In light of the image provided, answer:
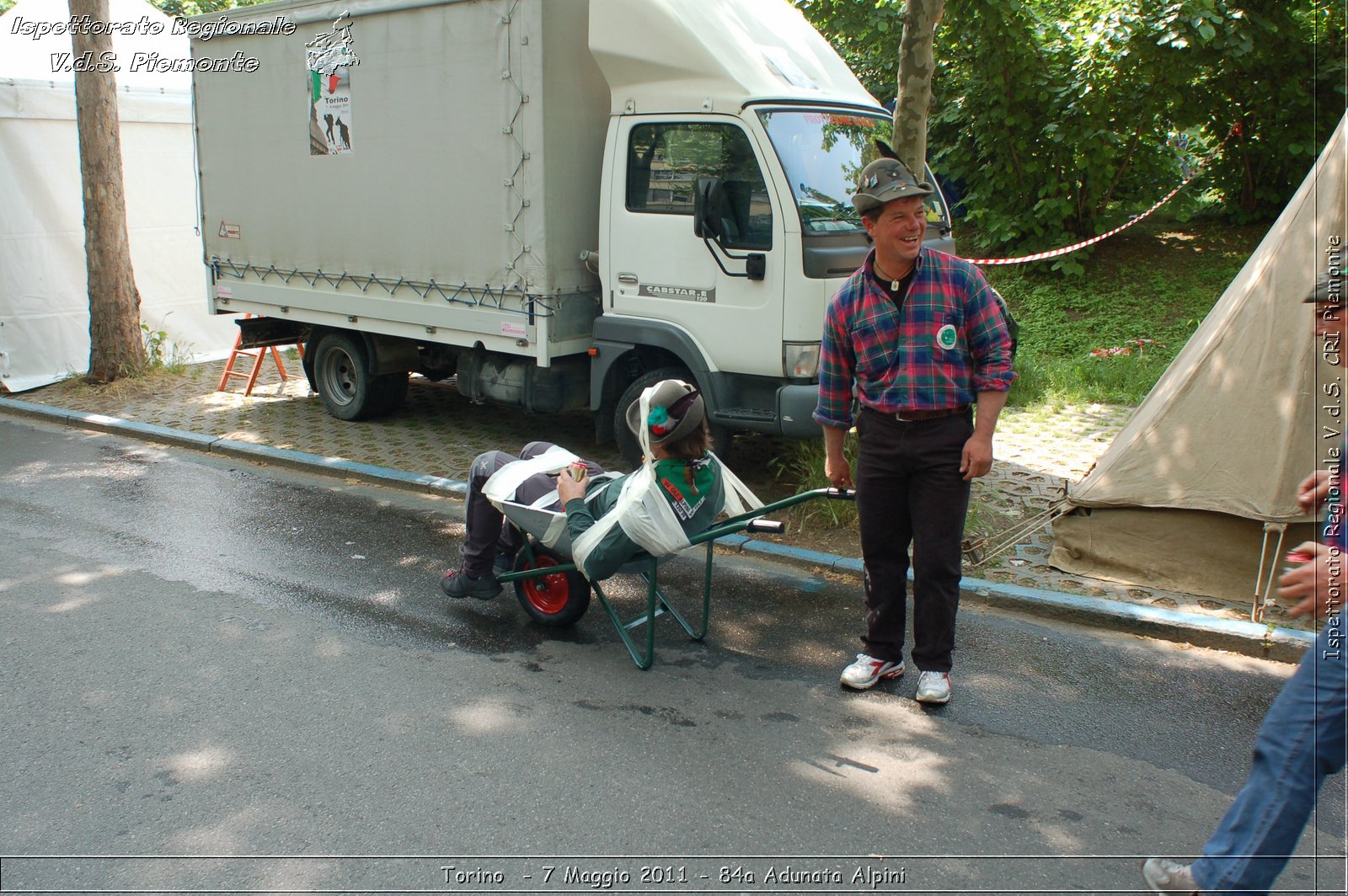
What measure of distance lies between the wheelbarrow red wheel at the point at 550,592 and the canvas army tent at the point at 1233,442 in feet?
8.49

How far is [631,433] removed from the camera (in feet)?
23.3

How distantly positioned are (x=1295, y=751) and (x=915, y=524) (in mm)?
1788

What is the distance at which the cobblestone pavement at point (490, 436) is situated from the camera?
5.75m

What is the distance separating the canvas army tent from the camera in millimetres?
5031

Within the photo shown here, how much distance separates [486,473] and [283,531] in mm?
2338

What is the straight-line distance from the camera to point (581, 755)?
389 centimetres

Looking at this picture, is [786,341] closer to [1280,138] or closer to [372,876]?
[372,876]

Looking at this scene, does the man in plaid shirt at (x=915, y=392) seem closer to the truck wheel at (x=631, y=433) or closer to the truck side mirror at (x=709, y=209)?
the truck side mirror at (x=709, y=209)

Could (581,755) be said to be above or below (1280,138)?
below

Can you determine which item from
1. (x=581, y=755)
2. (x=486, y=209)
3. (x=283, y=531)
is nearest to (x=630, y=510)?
(x=581, y=755)

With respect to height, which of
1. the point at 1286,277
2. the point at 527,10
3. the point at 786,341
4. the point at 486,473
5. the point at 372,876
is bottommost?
the point at 372,876

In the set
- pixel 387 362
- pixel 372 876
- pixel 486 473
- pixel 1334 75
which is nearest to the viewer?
pixel 372 876

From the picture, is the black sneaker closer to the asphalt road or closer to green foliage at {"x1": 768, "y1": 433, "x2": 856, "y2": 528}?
the asphalt road

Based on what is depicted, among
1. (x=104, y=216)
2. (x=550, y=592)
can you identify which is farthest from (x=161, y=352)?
(x=550, y=592)
